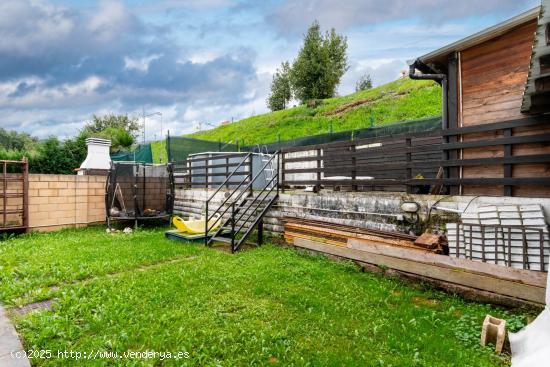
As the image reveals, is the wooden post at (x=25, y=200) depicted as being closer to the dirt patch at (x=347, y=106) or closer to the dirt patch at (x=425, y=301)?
the dirt patch at (x=425, y=301)

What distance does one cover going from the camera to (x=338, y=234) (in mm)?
5473

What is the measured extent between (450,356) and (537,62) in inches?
113

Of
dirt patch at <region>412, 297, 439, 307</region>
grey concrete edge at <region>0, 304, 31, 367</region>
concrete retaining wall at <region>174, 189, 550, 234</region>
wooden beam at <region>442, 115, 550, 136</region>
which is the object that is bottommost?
dirt patch at <region>412, 297, 439, 307</region>

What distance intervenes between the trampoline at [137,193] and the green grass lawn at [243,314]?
3.27 metres

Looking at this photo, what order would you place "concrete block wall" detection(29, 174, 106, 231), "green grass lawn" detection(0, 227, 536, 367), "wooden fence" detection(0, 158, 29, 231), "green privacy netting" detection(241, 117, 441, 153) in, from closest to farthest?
"green grass lawn" detection(0, 227, 536, 367) → "wooden fence" detection(0, 158, 29, 231) → "concrete block wall" detection(29, 174, 106, 231) → "green privacy netting" detection(241, 117, 441, 153)

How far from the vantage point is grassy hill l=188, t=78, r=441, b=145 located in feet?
61.2

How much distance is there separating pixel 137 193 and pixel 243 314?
21.9ft

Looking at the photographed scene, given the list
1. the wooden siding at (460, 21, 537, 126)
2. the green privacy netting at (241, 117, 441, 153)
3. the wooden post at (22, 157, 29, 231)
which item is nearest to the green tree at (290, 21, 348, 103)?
the green privacy netting at (241, 117, 441, 153)

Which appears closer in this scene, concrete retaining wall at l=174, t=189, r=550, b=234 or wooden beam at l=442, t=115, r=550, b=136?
wooden beam at l=442, t=115, r=550, b=136

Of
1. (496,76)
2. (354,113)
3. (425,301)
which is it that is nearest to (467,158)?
(496,76)

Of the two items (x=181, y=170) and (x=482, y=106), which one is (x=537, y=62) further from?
(x=181, y=170)

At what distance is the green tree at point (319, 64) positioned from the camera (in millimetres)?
25312

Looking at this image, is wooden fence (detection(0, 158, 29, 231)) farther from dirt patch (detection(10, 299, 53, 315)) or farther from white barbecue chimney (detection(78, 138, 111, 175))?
dirt patch (detection(10, 299, 53, 315))

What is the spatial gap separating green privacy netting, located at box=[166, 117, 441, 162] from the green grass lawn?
5.87 meters
